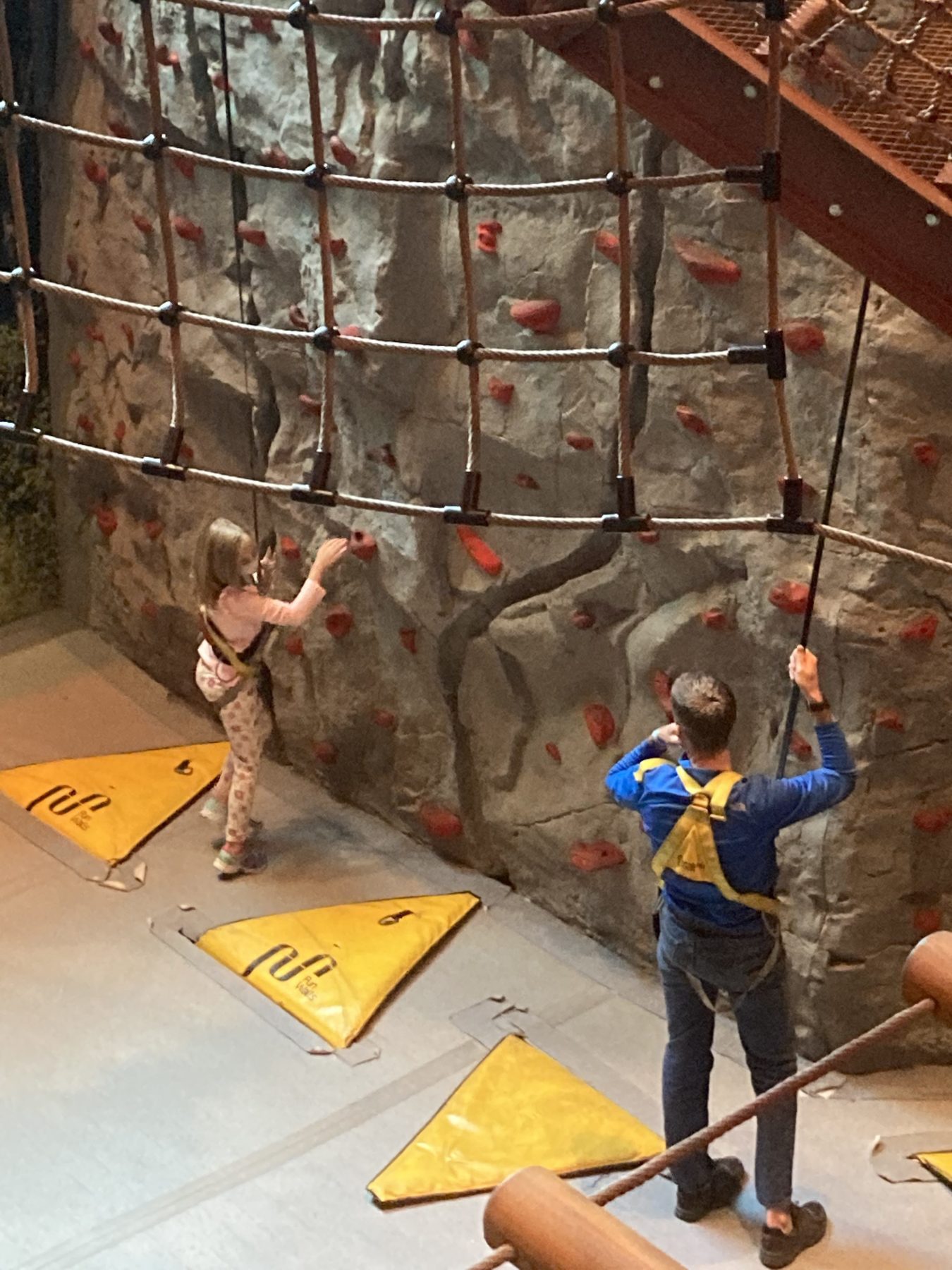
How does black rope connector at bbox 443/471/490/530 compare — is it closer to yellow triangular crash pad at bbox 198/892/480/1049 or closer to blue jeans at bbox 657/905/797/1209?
blue jeans at bbox 657/905/797/1209

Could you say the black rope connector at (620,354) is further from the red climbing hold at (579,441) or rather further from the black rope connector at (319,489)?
the red climbing hold at (579,441)

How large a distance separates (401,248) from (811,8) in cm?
117

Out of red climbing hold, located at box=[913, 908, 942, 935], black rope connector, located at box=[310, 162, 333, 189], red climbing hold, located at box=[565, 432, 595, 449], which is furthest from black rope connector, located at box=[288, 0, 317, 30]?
red climbing hold, located at box=[913, 908, 942, 935]

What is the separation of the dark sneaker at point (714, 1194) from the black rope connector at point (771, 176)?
1.64 m

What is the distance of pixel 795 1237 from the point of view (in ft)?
8.36

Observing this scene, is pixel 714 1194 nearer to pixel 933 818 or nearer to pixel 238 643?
pixel 933 818

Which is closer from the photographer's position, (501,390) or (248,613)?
(501,390)

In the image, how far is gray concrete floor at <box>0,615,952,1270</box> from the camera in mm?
2580

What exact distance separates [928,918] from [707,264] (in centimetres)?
126

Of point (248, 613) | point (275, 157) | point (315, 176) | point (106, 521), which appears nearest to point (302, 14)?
point (315, 176)

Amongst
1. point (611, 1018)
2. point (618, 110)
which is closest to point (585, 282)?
point (618, 110)

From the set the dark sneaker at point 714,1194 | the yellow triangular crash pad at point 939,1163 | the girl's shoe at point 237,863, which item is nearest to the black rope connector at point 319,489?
the dark sneaker at point 714,1194

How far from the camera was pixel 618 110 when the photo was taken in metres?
1.96

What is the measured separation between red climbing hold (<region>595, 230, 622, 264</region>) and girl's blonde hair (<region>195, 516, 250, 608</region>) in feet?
3.11
